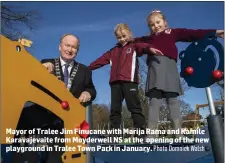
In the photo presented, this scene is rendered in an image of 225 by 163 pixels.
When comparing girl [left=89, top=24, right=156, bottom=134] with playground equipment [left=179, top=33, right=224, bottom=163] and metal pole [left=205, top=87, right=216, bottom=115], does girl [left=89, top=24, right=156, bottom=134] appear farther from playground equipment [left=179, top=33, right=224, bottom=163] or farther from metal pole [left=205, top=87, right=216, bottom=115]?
metal pole [left=205, top=87, right=216, bottom=115]

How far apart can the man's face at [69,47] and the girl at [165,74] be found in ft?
1.89

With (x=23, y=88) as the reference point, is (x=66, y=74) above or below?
above

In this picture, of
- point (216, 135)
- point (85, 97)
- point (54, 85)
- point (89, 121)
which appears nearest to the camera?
point (216, 135)

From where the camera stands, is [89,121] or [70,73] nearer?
[89,121]

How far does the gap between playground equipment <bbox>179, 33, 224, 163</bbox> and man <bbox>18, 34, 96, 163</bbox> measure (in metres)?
0.57

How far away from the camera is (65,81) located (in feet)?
5.35

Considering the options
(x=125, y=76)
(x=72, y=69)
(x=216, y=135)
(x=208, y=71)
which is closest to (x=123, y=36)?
(x=125, y=76)

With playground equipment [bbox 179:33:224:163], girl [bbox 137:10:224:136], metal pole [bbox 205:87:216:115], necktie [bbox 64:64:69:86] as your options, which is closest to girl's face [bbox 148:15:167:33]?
girl [bbox 137:10:224:136]

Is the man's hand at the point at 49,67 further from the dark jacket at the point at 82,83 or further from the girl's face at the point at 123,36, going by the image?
the girl's face at the point at 123,36

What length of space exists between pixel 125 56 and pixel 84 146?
1.08 metres

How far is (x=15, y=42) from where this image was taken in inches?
43.9

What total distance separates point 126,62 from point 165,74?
36cm

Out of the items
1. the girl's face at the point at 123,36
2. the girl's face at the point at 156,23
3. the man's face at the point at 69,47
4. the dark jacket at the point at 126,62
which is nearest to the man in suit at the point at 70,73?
the man's face at the point at 69,47

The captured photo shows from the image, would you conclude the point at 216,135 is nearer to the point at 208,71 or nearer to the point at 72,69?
the point at 208,71
